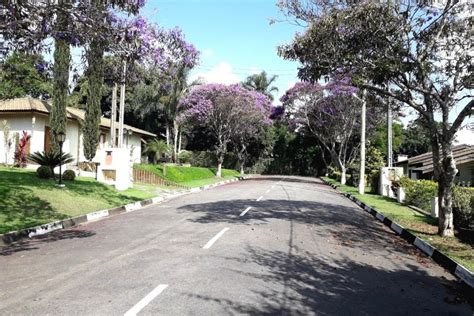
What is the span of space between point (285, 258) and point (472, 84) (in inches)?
279

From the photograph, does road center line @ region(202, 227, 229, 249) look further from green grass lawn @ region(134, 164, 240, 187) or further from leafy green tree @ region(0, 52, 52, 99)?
green grass lawn @ region(134, 164, 240, 187)

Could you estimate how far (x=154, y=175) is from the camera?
30.5 metres

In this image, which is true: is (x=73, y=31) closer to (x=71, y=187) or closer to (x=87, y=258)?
(x=87, y=258)

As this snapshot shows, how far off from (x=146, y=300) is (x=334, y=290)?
2.63 meters

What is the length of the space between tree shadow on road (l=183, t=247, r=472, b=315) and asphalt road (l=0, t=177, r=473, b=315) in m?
0.02

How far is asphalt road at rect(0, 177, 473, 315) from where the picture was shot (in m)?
5.84

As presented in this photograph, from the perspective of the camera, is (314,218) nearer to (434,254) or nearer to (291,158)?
(434,254)

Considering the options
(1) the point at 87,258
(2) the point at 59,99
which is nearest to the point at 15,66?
(1) the point at 87,258

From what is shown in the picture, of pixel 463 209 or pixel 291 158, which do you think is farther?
pixel 291 158

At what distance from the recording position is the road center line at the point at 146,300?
5370 mm

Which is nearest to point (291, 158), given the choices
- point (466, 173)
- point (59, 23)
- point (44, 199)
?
point (466, 173)

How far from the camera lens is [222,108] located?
145 feet

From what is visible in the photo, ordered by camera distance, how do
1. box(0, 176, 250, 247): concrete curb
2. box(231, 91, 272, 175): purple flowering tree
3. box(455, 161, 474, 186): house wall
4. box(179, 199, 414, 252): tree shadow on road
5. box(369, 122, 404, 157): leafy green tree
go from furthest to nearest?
box(369, 122, 404, 157): leafy green tree
box(231, 91, 272, 175): purple flowering tree
box(455, 161, 474, 186): house wall
box(179, 199, 414, 252): tree shadow on road
box(0, 176, 250, 247): concrete curb

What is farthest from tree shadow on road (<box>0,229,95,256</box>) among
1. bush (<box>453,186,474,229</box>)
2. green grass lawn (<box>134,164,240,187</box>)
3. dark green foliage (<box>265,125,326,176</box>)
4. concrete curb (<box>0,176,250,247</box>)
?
dark green foliage (<box>265,125,326,176</box>)
